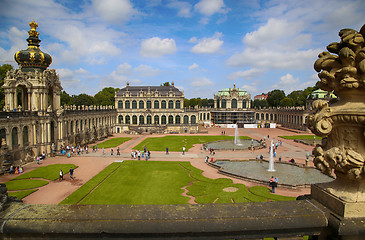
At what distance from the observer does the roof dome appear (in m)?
45.6

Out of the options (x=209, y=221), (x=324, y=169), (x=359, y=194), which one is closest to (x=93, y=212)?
(x=209, y=221)

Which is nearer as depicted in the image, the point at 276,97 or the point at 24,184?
the point at 24,184

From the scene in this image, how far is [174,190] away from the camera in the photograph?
86.7 ft

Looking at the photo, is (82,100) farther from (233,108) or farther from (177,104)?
(233,108)

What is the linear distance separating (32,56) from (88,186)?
1252 inches

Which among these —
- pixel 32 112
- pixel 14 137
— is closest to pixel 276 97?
pixel 32 112

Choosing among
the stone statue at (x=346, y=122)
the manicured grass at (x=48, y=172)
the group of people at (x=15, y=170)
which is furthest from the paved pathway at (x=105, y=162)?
the stone statue at (x=346, y=122)

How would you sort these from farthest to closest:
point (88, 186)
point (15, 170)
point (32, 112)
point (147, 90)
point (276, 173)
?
point (147, 90), point (32, 112), point (15, 170), point (276, 173), point (88, 186)

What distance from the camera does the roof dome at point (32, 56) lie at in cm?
4556

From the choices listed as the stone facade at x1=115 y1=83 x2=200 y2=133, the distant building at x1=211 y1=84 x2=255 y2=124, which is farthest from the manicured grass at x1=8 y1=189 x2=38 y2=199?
the distant building at x1=211 y1=84 x2=255 y2=124

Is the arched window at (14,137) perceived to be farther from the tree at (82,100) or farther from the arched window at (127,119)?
the tree at (82,100)

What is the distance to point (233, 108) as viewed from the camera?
114 meters

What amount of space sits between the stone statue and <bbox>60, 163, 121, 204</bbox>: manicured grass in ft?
77.3

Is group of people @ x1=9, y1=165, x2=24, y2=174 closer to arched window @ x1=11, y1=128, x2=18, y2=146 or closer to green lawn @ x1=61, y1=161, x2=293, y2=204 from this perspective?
arched window @ x1=11, y1=128, x2=18, y2=146
